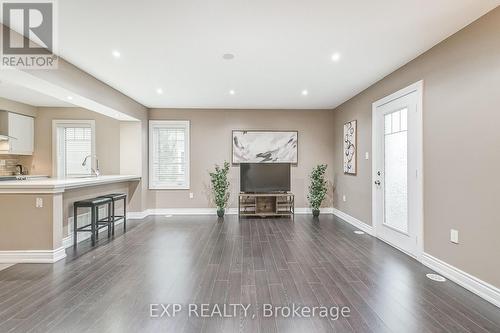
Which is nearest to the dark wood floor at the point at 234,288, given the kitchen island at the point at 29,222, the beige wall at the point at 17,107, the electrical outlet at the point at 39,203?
the kitchen island at the point at 29,222

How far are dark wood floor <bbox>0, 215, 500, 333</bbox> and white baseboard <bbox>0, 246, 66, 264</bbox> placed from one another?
0.09 metres

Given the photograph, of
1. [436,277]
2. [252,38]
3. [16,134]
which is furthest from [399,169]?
[16,134]

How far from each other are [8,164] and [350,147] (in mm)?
7927

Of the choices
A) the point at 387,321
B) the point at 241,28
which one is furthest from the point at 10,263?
the point at 387,321

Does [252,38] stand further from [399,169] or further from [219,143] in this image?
[219,143]

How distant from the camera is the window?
611 cm

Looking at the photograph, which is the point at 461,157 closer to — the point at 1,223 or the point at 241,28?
the point at 241,28

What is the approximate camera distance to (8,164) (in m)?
5.74

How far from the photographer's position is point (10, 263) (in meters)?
3.07

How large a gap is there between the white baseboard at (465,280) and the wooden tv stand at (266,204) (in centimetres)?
312

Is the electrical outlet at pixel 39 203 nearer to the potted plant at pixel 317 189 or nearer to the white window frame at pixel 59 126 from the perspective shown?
the white window frame at pixel 59 126

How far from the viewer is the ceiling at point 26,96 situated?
4488mm

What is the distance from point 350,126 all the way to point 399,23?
2.95 metres

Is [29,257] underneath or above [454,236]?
underneath
